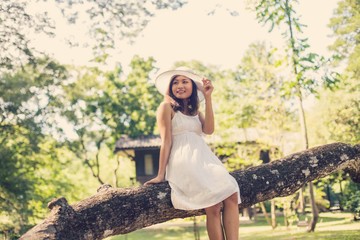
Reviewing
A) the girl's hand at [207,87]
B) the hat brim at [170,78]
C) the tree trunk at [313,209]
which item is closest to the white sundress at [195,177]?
the girl's hand at [207,87]

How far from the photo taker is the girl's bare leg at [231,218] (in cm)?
319

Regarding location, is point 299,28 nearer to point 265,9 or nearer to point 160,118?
point 265,9

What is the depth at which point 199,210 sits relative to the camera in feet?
11.0

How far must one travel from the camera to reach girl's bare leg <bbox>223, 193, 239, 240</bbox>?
3189 mm

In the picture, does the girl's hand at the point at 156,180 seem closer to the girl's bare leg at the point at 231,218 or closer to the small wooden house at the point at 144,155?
the girl's bare leg at the point at 231,218

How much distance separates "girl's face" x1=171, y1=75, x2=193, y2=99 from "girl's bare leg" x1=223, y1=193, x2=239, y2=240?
1195 millimetres

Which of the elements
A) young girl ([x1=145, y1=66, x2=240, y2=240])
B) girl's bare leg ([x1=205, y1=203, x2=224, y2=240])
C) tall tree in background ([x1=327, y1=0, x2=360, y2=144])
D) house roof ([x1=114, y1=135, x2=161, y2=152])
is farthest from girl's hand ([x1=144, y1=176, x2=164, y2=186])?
house roof ([x1=114, y1=135, x2=161, y2=152])

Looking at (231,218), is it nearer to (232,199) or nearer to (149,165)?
(232,199)

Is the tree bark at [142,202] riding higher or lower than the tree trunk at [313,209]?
higher

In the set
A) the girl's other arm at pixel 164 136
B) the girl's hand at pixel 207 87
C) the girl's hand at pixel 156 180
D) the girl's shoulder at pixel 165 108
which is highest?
the girl's hand at pixel 207 87

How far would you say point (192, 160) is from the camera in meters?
3.30

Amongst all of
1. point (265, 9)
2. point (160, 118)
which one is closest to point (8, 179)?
point (265, 9)

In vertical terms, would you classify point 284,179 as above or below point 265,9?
below

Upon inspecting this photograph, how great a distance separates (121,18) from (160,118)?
7530 mm
